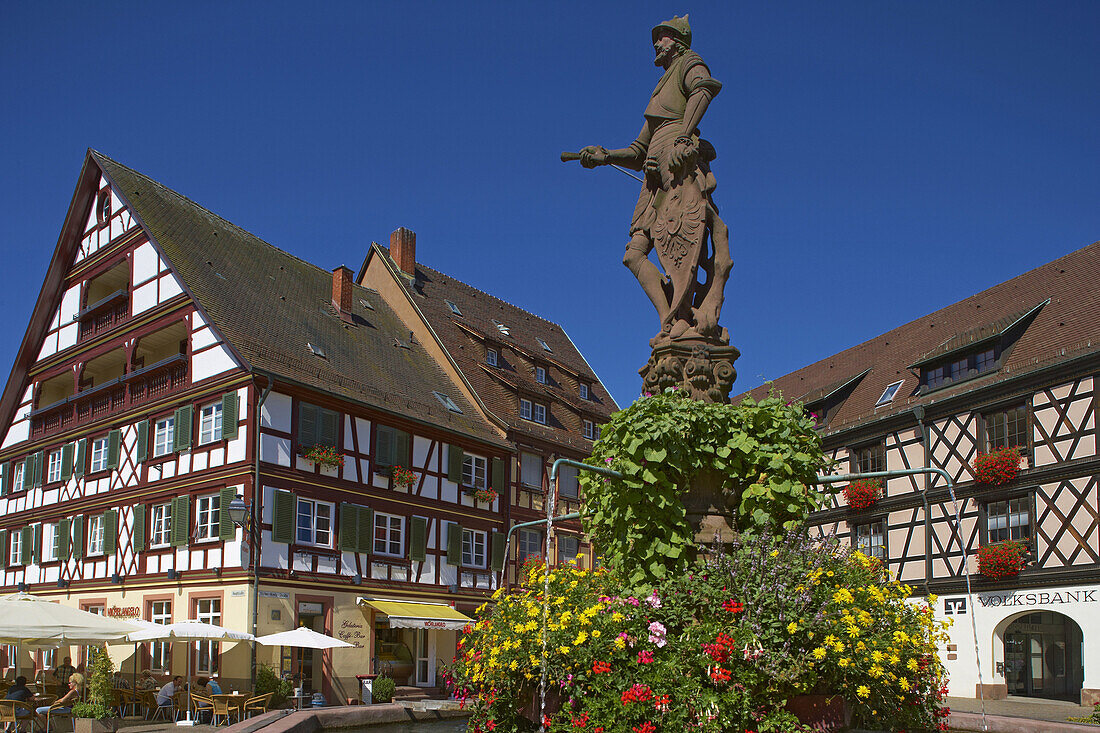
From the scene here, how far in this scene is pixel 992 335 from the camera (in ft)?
85.5

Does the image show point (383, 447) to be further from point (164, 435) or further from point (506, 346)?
point (506, 346)

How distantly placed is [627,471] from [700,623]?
4.03 feet

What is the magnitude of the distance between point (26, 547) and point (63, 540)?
2.32 metres

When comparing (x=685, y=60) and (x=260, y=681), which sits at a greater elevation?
(x=685, y=60)

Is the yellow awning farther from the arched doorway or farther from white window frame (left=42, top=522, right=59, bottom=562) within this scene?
the arched doorway

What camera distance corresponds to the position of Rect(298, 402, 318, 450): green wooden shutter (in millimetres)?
26155

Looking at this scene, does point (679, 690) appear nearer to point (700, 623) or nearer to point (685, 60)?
point (700, 623)

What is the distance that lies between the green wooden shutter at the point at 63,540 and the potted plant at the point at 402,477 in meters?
9.73

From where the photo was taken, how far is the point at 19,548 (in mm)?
32219

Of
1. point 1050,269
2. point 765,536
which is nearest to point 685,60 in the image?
point 765,536

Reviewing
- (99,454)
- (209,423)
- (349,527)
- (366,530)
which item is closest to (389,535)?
(366,530)

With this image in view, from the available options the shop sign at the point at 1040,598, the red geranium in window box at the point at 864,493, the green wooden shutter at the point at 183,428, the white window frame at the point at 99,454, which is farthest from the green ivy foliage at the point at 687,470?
the white window frame at the point at 99,454

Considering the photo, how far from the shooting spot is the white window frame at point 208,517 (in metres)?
25.3

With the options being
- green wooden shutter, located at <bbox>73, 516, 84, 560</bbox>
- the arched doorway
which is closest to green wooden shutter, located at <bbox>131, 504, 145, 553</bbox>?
green wooden shutter, located at <bbox>73, 516, 84, 560</bbox>
